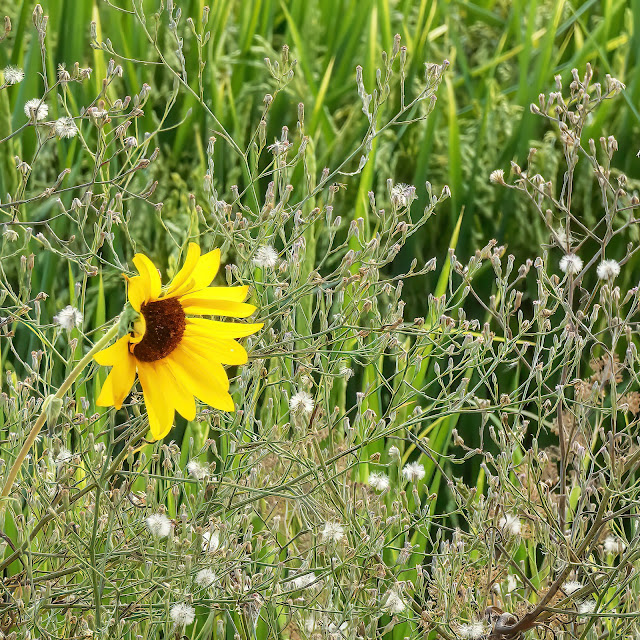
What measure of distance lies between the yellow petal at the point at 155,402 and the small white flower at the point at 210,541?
0.84 feet

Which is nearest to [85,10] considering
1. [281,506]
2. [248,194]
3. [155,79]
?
[155,79]

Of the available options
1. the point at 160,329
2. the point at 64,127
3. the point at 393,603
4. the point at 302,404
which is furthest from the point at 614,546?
the point at 64,127

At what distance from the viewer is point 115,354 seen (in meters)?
0.88

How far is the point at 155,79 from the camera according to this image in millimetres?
2578

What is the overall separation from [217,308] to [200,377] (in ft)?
0.24

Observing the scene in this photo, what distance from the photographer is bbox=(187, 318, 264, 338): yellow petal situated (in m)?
0.97

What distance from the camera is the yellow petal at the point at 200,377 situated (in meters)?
0.97

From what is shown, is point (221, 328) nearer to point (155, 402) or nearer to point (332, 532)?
point (155, 402)

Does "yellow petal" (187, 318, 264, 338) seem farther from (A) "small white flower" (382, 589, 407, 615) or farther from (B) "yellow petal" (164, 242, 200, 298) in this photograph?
(A) "small white flower" (382, 589, 407, 615)

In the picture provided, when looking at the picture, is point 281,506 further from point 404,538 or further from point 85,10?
point 85,10

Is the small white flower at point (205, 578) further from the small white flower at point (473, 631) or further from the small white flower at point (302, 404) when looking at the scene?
the small white flower at point (473, 631)

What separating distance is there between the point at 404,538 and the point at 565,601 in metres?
0.35

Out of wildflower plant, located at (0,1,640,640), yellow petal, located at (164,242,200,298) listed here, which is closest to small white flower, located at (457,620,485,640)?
wildflower plant, located at (0,1,640,640)

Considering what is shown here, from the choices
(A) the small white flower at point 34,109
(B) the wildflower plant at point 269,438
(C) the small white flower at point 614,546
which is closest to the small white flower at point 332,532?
(B) the wildflower plant at point 269,438
